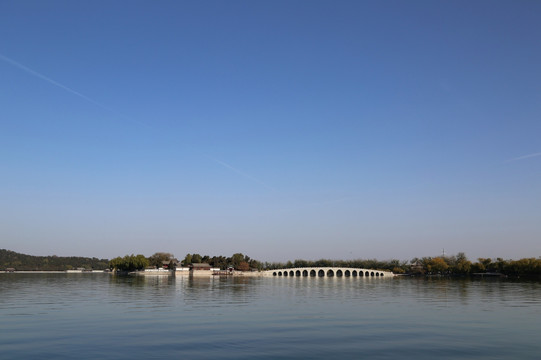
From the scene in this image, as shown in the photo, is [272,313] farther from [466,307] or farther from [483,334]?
[466,307]

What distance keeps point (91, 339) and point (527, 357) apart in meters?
32.3

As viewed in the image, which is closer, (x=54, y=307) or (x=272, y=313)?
(x=272, y=313)

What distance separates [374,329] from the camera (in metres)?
40.5

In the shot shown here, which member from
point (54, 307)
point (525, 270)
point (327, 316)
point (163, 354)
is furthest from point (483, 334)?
point (525, 270)

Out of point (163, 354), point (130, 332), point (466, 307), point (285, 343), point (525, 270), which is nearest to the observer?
point (163, 354)

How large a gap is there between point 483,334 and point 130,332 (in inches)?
1224

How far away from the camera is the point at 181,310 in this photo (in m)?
54.4

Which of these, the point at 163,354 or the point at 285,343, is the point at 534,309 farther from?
the point at 163,354

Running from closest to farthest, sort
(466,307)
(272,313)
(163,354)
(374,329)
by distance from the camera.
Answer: (163,354), (374,329), (272,313), (466,307)

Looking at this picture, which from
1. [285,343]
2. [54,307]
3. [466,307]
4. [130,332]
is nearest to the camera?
[285,343]

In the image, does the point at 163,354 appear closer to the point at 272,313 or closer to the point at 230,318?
the point at 230,318

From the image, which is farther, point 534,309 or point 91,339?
point 534,309

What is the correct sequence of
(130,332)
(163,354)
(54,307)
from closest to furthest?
(163,354) → (130,332) → (54,307)

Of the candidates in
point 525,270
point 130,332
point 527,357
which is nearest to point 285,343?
point 130,332
